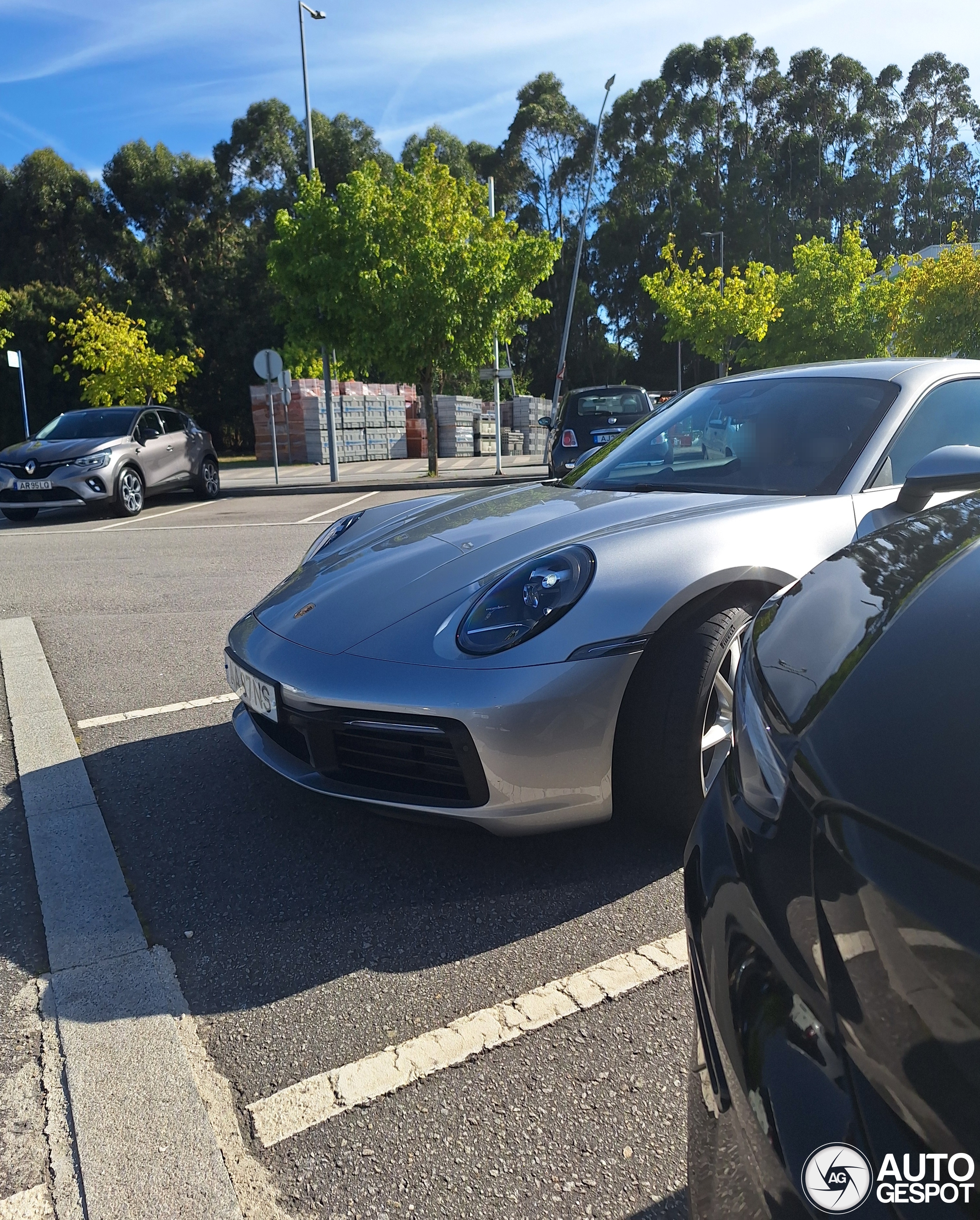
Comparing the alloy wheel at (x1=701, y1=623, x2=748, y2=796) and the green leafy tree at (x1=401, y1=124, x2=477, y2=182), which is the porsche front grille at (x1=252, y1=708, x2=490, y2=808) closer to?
the alloy wheel at (x1=701, y1=623, x2=748, y2=796)

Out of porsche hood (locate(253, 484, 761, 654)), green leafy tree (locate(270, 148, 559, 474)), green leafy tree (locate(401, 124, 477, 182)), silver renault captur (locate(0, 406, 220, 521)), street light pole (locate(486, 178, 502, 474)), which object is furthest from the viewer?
green leafy tree (locate(401, 124, 477, 182))

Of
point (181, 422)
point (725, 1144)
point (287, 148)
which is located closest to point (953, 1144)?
point (725, 1144)

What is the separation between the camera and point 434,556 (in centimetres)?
293

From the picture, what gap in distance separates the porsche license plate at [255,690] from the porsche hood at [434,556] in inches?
6.1

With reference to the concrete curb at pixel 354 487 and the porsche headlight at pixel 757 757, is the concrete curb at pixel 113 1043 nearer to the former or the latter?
the porsche headlight at pixel 757 757

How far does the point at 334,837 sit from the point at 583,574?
105cm

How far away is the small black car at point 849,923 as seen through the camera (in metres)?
0.76

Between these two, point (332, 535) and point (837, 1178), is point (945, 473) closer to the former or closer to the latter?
point (837, 1178)

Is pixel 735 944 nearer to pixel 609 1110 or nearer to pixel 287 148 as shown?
pixel 609 1110

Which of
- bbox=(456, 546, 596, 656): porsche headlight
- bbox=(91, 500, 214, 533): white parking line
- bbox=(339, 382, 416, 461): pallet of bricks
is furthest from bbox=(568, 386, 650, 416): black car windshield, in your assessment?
bbox=(339, 382, 416, 461): pallet of bricks

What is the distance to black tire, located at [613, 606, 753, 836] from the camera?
2.43 m

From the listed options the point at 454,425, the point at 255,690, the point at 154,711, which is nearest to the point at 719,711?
the point at 255,690

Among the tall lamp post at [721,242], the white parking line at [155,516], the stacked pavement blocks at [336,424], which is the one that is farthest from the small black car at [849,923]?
the tall lamp post at [721,242]

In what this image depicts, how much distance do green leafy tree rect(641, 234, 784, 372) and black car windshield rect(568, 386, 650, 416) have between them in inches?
662
